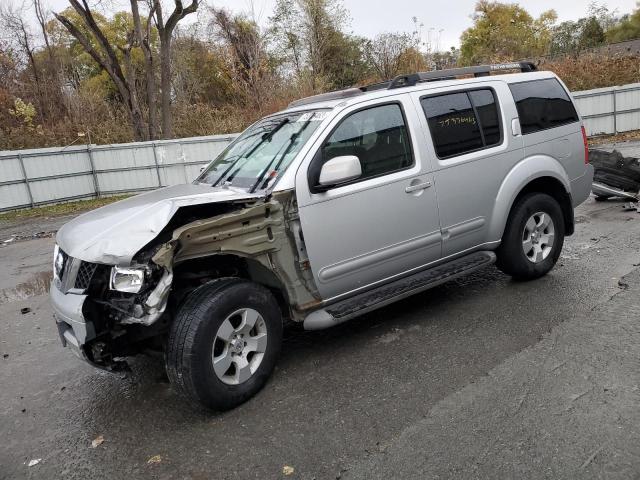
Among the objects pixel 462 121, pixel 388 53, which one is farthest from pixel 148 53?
pixel 462 121

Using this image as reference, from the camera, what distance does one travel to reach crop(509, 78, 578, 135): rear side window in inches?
191

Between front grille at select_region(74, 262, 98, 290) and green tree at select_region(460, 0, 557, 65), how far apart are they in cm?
4440

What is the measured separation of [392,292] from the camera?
13.1 feet

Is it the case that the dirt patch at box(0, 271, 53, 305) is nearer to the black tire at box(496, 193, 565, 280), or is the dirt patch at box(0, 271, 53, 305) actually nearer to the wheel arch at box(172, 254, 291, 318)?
the wheel arch at box(172, 254, 291, 318)

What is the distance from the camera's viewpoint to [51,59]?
1010 inches

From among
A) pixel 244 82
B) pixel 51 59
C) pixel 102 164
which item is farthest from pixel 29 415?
pixel 51 59

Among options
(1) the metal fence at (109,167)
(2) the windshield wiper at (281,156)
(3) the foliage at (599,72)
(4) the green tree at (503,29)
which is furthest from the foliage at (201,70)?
(2) the windshield wiper at (281,156)

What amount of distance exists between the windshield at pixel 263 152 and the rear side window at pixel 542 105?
2.11m

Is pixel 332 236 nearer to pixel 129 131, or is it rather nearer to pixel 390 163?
pixel 390 163

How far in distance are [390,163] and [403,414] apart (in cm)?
193

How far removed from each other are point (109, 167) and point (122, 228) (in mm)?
15176

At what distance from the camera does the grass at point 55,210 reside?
14527mm

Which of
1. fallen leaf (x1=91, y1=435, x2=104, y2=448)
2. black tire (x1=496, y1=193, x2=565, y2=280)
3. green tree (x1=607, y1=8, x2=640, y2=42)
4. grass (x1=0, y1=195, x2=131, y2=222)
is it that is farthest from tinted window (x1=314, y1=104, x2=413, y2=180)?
→ green tree (x1=607, y1=8, x2=640, y2=42)

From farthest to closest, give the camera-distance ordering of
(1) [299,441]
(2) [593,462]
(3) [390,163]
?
(3) [390,163]
(1) [299,441]
(2) [593,462]
